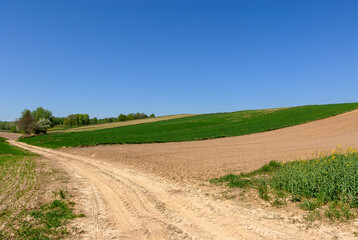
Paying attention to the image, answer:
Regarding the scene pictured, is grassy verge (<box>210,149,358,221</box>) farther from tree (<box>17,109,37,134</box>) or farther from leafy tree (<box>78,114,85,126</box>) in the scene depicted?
leafy tree (<box>78,114,85,126</box>)

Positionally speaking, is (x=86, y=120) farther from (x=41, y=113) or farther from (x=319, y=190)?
(x=319, y=190)

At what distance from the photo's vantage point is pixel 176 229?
6117 mm

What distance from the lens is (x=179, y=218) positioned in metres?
6.89

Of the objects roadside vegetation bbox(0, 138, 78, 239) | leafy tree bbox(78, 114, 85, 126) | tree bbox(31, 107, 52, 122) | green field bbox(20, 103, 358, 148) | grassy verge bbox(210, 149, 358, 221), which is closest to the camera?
roadside vegetation bbox(0, 138, 78, 239)

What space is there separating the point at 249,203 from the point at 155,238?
3.86 m

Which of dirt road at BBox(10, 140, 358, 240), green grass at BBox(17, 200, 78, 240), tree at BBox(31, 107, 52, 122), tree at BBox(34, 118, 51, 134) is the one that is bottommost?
dirt road at BBox(10, 140, 358, 240)

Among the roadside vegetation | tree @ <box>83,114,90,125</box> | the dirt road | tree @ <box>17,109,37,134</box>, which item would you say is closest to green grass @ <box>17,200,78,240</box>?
the roadside vegetation

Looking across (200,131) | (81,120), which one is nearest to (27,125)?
(81,120)

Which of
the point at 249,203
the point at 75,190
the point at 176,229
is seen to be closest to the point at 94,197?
the point at 75,190

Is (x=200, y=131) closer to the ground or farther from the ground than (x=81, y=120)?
closer to the ground

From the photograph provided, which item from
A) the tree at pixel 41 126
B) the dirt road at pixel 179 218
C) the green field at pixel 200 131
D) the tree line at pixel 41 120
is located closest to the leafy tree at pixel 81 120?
the tree line at pixel 41 120

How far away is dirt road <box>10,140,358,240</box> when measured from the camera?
568cm

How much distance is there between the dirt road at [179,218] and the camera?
5.68 metres

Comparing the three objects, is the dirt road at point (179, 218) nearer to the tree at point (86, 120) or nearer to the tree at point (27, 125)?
the tree at point (27, 125)
